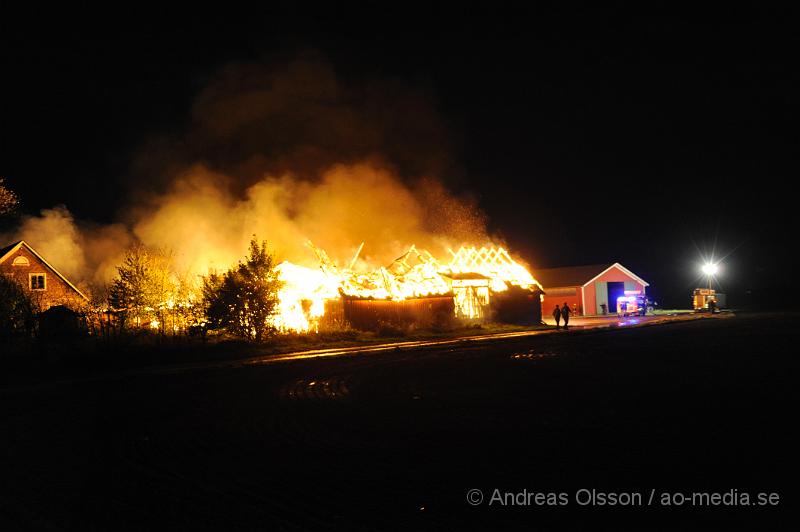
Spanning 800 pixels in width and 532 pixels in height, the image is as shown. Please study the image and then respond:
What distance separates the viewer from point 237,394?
47.7 feet

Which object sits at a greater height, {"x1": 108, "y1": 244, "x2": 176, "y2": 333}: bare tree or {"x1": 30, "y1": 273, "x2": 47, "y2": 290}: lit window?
{"x1": 30, "y1": 273, "x2": 47, "y2": 290}: lit window

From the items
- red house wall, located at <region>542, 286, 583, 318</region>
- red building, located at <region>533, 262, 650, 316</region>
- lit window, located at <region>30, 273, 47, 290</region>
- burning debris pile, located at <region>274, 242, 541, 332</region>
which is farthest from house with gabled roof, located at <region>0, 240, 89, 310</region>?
red building, located at <region>533, 262, 650, 316</region>

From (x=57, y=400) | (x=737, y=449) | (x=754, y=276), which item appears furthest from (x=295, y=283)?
(x=754, y=276)

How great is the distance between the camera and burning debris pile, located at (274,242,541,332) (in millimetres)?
35781

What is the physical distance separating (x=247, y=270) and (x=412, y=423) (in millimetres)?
19715

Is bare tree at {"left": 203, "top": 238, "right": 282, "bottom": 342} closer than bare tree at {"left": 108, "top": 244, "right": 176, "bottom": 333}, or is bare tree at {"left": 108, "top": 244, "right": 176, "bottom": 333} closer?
bare tree at {"left": 203, "top": 238, "right": 282, "bottom": 342}

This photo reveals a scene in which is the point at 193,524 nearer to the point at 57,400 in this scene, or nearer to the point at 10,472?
the point at 10,472

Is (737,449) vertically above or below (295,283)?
below

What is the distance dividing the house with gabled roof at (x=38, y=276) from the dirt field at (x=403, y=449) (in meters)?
32.6

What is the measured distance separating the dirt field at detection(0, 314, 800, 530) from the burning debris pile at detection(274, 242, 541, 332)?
17516 mm

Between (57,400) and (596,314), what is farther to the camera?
(596,314)

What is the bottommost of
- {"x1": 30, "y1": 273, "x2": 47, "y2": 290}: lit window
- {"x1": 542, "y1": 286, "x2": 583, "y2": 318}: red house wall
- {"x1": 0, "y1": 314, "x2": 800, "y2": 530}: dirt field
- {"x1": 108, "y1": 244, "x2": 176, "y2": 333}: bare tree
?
{"x1": 0, "y1": 314, "x2": 800, "y2": 530}: dirt field

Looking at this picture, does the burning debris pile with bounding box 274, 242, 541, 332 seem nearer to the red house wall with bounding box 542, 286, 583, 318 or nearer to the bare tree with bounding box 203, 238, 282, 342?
the bare tree with bounding box 203, 238, 282, 342

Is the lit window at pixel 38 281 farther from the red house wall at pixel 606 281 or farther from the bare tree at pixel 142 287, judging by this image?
the red house wall at pixel 606 281
